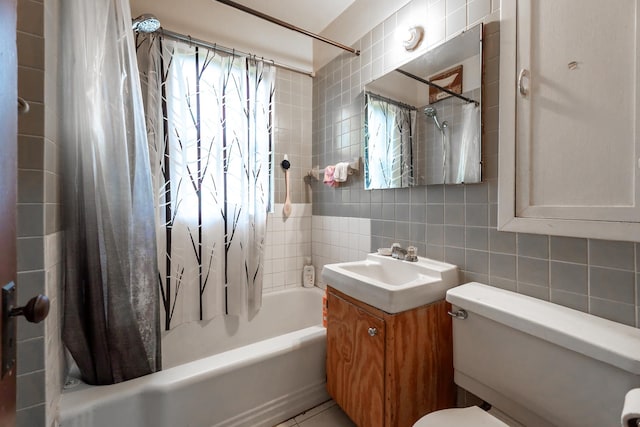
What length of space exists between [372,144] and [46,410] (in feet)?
5.95

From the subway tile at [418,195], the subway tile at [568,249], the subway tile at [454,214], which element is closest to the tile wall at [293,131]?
the subway tile at [418,195]

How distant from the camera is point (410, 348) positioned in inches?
42.3

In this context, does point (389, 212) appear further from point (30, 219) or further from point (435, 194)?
point (30, 219)

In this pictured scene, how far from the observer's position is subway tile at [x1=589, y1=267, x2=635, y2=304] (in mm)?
811

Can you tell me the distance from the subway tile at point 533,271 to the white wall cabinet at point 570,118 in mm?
146

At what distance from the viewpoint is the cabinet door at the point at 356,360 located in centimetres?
108

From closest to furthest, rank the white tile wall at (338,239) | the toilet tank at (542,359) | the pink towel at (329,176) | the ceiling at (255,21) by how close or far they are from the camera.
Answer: the toilet tank at (542,359) < the ceiling at (255,21) < the white tile wall at (338,239) < the pink towel at (329,176)

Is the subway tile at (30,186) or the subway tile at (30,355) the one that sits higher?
the subway tile at (30,186)

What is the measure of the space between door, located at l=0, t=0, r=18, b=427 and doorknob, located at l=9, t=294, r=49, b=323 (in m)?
0.04

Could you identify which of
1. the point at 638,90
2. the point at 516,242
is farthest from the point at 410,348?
the point at 638,90

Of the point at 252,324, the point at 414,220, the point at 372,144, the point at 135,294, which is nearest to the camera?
the point at 135,294

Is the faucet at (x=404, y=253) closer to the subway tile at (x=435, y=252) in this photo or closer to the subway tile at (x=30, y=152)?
the subway tile at (x=435, y=252)

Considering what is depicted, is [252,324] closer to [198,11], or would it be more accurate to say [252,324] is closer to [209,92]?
[209,92]

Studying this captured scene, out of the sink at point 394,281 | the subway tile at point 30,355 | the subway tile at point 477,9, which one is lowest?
the subway tile at point 30,355
